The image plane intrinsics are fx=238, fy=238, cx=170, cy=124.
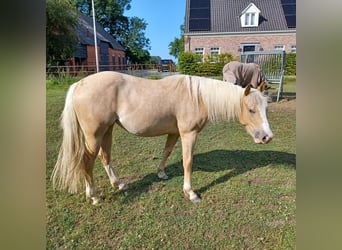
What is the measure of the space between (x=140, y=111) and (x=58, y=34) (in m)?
0.80

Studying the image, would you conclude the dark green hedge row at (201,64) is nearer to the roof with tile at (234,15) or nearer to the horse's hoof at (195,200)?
the roof with tile at (234,15)

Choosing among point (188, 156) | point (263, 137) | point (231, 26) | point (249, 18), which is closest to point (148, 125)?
point (188, 156)

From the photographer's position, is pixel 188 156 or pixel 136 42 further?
pixel 188 156

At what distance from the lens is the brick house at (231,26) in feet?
7.51

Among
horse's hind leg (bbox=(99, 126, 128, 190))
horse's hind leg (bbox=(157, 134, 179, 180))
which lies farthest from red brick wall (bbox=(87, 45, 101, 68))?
horse's hind leg (bbox=(157, 134, 179, 180))

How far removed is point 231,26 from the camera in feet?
9.80

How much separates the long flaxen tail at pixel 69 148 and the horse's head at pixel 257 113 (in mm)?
1264

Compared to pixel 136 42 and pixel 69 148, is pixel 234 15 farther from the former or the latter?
pixel 69 148

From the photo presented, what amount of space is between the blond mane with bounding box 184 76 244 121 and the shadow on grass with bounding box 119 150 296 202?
76 cm

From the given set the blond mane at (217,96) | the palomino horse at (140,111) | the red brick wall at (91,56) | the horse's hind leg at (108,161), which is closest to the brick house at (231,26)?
the blond mane at (217,96)

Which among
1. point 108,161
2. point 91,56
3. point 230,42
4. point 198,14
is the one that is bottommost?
point 108,161

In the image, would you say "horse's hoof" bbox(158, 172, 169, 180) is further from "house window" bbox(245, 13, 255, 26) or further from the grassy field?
"house window" bbox(245, 13, 255, 26)

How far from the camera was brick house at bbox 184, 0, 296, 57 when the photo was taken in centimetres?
229
